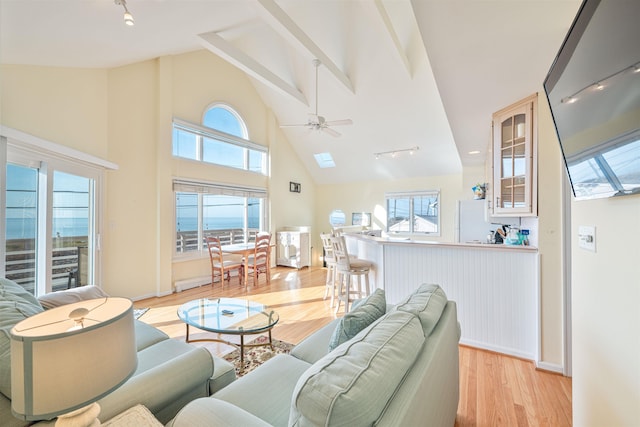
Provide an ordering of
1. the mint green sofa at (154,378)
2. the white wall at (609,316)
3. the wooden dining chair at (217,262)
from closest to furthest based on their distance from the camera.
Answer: the white wall at (609,316) < the mint green sofa at (154,378) < the wooden dining chair at (217,262)

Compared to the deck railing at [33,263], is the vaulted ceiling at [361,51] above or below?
above

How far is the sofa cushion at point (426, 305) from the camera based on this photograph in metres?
1.23

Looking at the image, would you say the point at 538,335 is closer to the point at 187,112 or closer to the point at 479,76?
the point at 479,76

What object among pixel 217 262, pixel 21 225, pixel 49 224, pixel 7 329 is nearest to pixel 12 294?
pixel 7 329

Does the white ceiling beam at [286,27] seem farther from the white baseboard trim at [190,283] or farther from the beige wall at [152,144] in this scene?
the white baseboard trim at [190,283]

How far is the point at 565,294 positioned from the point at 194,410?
8.92 feet

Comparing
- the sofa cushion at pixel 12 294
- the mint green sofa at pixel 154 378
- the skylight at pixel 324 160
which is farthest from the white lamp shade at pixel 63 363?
the skylight at pixel 324 160

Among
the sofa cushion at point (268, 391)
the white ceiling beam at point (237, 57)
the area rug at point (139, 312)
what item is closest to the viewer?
the sofa cushion at point (268, 391)

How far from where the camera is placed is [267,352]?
257 cm

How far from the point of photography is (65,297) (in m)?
1.96

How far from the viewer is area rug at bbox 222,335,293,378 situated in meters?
2.32

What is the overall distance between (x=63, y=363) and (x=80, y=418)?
0.76 ft

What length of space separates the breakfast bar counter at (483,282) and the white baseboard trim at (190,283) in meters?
3.56

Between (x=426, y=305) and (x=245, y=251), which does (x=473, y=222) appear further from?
(x=426, y=305)
